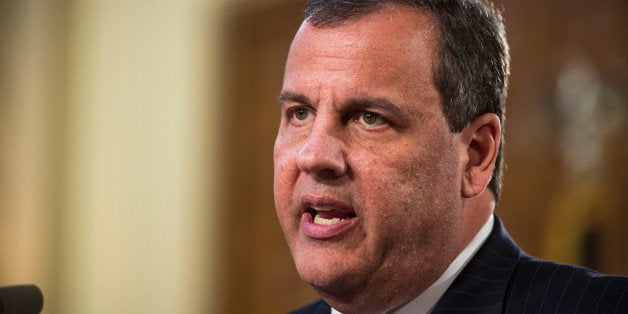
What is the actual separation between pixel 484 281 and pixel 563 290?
0.20 metres

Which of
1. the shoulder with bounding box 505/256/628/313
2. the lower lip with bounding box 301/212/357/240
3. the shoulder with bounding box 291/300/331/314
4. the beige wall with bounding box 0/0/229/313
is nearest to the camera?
the shoulder with bounding box 505/256/628/313

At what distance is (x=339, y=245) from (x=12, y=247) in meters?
3.77

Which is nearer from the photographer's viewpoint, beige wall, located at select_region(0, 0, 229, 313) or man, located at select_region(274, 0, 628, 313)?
man, located at select_region(274, 0, 628, 313)

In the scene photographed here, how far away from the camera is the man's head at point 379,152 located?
75.7 inches

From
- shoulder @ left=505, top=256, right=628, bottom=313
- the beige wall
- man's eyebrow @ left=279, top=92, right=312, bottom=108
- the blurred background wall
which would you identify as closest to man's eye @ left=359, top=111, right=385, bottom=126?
man's eyebrow @ left=279, top=92, right=312, bottom=108

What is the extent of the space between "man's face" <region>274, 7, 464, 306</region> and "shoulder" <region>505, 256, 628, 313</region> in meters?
0.19

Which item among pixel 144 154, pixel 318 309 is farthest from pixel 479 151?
pixel 144 154

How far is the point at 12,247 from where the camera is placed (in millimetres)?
5168

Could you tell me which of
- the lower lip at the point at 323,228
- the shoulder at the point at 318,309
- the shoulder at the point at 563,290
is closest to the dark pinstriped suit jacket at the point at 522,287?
the shoulder at the point at 563,290

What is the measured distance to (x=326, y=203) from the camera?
193cm

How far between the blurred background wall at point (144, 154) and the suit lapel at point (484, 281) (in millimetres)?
3067

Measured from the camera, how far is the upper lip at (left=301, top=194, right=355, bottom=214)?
1920mm

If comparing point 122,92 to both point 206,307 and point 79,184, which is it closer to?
point 79,184

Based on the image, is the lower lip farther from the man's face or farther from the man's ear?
the man's ear
